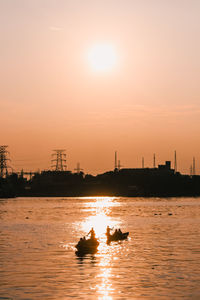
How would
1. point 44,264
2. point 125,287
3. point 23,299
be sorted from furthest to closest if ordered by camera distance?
point 44,264 < point 125,287 < point 23,299

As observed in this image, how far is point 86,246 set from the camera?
79.3 m

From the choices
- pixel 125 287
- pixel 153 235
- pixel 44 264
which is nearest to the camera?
pixel 125 287

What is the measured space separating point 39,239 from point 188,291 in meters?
52.6

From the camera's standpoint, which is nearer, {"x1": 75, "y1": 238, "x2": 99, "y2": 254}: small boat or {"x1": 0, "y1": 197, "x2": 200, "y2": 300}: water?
{"x1": 0, "y1": 197, "x2": 200, "y2": 300}: water

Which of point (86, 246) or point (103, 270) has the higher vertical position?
point (86, 246)

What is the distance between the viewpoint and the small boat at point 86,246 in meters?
78.0

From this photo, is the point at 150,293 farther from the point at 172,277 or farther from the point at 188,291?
the point at 172,277

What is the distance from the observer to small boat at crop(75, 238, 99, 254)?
78.0 m

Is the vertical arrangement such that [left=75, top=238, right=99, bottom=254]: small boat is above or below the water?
above

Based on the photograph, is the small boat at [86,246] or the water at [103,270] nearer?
the water at [103,270]

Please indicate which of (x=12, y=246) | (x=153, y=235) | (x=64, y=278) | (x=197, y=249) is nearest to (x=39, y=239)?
(x=12, y=246)

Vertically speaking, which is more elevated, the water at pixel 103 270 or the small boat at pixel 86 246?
the small boat at pixel 86 246

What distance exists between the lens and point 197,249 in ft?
268

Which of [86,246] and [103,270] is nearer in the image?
[103,270]
